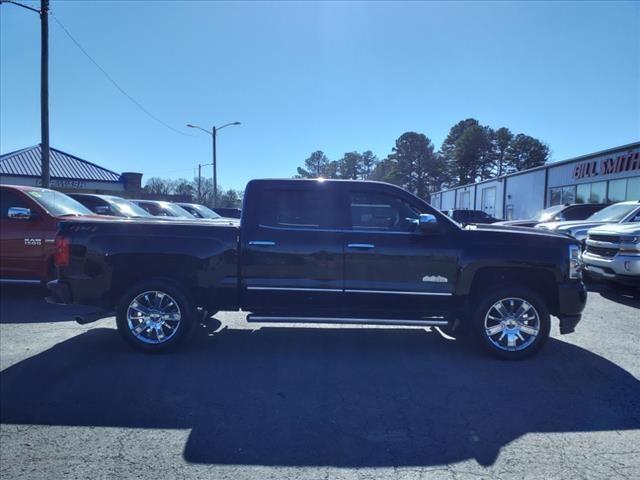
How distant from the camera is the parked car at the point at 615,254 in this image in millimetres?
8586

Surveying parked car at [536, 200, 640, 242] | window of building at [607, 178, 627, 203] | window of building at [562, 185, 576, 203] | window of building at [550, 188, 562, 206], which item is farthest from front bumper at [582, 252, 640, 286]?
window of building at [550, 188, 562, 206]

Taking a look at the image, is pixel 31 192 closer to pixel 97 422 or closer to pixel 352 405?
pixel 97 422

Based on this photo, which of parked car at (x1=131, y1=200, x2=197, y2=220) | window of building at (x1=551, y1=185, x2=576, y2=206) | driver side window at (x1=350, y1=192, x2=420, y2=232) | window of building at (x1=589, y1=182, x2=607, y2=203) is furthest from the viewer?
window of building at (x1=551, y1=185, x2=576, y2=206)

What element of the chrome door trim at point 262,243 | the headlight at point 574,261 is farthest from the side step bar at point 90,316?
the headlight at point 574,261

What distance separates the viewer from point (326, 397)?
4.27 metres

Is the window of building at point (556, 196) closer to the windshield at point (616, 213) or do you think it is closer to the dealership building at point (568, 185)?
the dealership building at point (568, 185)

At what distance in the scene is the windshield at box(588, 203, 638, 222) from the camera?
1109 centimetres

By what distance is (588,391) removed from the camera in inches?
176

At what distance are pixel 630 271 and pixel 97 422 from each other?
9.01m

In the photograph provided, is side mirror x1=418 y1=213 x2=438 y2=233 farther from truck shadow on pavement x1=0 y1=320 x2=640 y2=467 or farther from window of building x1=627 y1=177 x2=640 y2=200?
window of building x1=627 y1=177 x2=640 y2=200

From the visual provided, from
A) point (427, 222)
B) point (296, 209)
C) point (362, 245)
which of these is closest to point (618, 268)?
point (427, 222)

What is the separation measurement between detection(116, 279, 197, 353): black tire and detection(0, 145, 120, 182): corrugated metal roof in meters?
27.1

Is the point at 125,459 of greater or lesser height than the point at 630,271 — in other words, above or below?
below

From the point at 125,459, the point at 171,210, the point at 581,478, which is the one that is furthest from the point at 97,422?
the point at 171,210
